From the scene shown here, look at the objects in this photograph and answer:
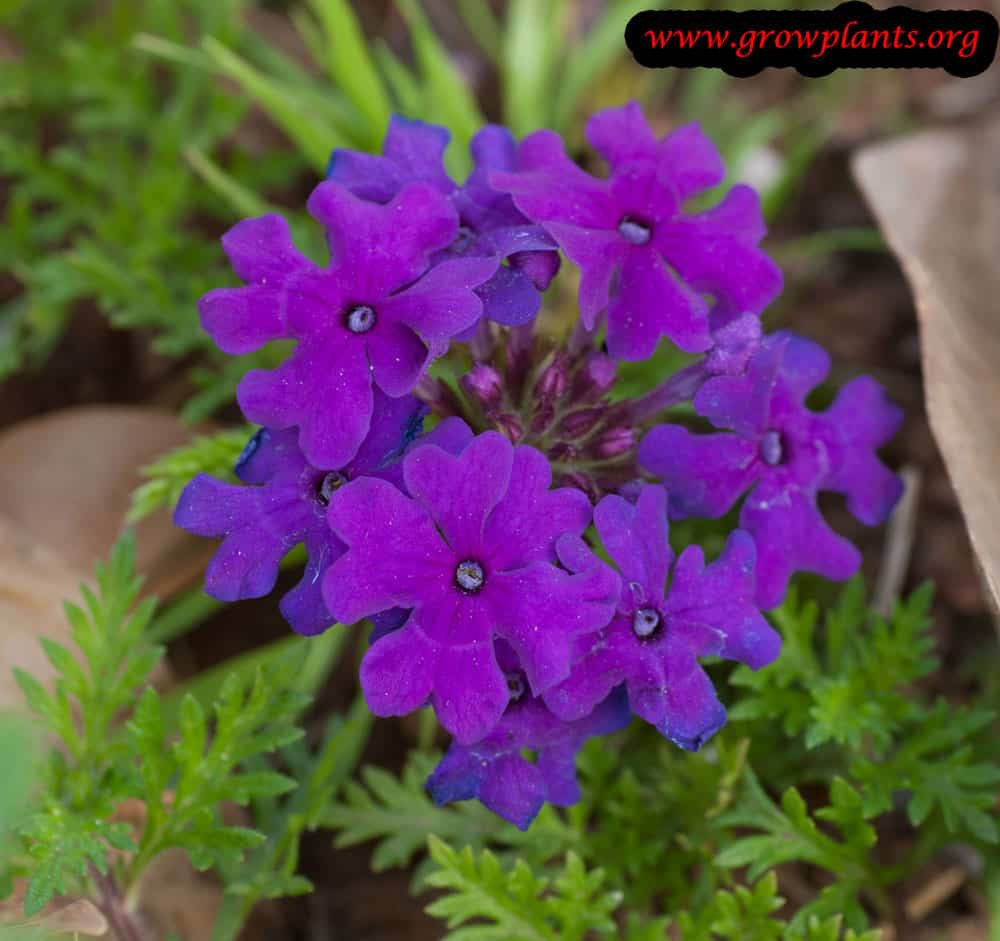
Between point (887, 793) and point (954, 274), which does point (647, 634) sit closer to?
point (887, 793)

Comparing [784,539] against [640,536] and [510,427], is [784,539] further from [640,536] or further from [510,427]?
[510,427]

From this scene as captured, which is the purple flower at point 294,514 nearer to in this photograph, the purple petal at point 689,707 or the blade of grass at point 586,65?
the purple petal at point 689,707

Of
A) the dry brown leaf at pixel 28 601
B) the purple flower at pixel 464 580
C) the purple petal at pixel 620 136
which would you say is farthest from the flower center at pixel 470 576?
the dry brown leaf at pixel 28 601

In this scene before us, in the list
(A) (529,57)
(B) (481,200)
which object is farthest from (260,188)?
(B) (481,200)

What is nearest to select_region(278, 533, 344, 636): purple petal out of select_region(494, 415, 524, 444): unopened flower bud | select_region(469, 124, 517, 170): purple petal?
select_region(494, 415, 524, 444): unopened flower bud

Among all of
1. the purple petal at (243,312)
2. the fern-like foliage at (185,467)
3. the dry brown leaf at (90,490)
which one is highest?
the purple petal at (243,312)
